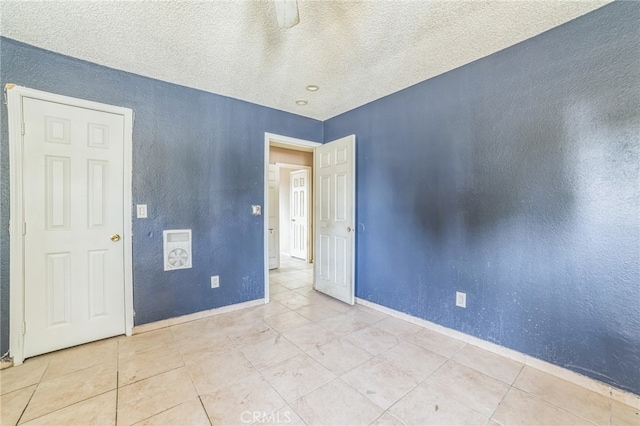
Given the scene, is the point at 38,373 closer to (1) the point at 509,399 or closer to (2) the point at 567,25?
(1) the point at 509,399

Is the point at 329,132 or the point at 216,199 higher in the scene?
the point at 329,132

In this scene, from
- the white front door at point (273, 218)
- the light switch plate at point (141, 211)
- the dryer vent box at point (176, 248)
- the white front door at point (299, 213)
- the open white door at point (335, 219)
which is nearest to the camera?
the light switch plate at point (141, 211)

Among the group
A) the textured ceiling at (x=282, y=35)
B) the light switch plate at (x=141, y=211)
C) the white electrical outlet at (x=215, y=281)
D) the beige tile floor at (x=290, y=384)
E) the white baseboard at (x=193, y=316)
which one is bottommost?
the beige tile floor at (x=290, y=384)

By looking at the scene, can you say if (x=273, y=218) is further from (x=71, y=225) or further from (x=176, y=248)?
(x=71, y=225)

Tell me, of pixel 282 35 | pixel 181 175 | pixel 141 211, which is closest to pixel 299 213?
pixel 181 175

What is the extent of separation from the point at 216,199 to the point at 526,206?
2940mm

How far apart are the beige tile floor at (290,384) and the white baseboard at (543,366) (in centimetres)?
5

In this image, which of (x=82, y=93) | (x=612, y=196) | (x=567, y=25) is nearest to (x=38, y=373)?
(x=82, y=93)

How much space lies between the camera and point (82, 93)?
2.35m

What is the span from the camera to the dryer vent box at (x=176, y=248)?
2.75 metres

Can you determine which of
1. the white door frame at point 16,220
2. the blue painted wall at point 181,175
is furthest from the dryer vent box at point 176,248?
the white door frame at point 16,220

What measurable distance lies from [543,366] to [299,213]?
5.01 meters

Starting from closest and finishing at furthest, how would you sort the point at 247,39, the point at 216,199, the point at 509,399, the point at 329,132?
the point at 509,399, the point at 247,39, the point at 216,199, the point at 329,132

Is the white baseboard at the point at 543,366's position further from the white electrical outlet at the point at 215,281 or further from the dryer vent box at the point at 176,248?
the dryer vent box at the point at 176,248
